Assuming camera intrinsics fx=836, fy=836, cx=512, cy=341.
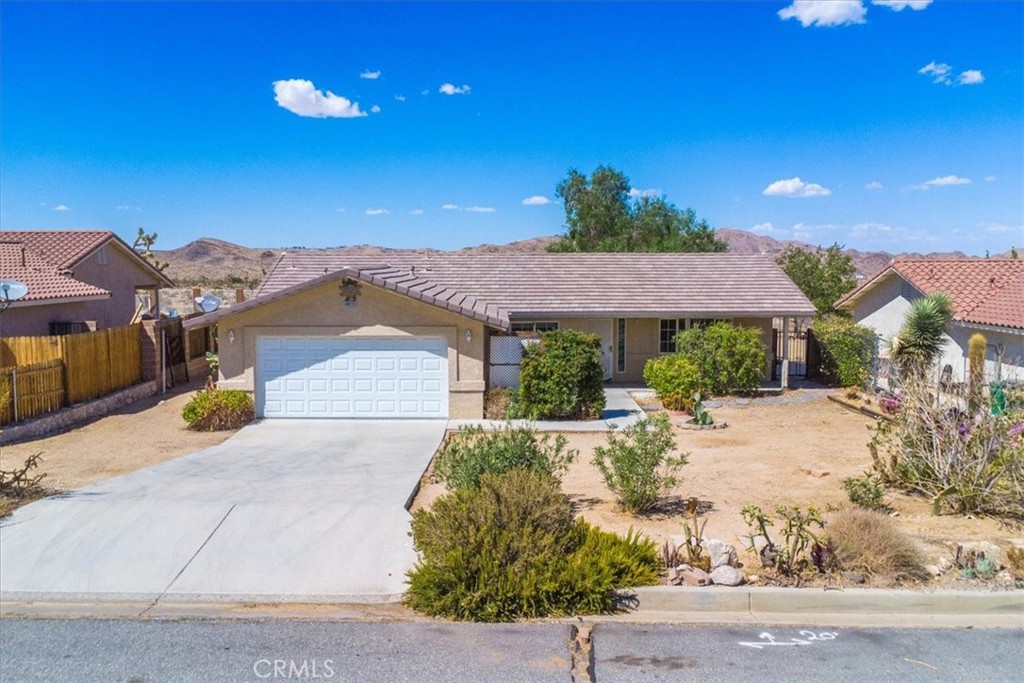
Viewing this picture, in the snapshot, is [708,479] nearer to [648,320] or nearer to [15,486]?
[15,486]

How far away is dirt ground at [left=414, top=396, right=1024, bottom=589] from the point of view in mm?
10195

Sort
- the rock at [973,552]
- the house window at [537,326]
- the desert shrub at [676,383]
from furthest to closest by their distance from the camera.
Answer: the house window at [537,326], the desert shrub at [676,383], the rock at [973,552]

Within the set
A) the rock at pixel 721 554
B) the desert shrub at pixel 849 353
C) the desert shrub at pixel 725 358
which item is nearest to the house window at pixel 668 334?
the desert shrub at pixel 725 358

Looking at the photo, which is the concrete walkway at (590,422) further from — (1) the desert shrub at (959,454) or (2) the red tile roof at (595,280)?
(1) the desert shrub at (959,454)

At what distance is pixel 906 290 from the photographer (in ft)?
92.8

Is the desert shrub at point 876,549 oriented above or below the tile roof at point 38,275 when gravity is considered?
below

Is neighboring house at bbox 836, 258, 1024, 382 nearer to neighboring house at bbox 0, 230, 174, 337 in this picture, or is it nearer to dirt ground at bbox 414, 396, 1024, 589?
dirt ground at bbox 414, 396, 1024, 589

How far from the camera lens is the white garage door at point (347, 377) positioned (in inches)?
747

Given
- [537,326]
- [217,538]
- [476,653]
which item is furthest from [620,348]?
[476,653]

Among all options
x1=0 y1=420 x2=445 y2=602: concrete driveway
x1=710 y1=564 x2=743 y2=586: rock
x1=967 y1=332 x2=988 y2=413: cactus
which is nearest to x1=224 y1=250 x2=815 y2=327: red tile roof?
x1=967 y1=332 x2=988 y2=413: cactus

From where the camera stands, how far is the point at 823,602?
8.05m

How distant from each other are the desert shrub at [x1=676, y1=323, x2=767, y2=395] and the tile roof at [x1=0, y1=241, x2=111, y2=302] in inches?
691

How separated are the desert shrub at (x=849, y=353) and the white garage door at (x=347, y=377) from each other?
12922 millimetres

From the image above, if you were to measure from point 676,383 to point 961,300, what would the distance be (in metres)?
10.2
